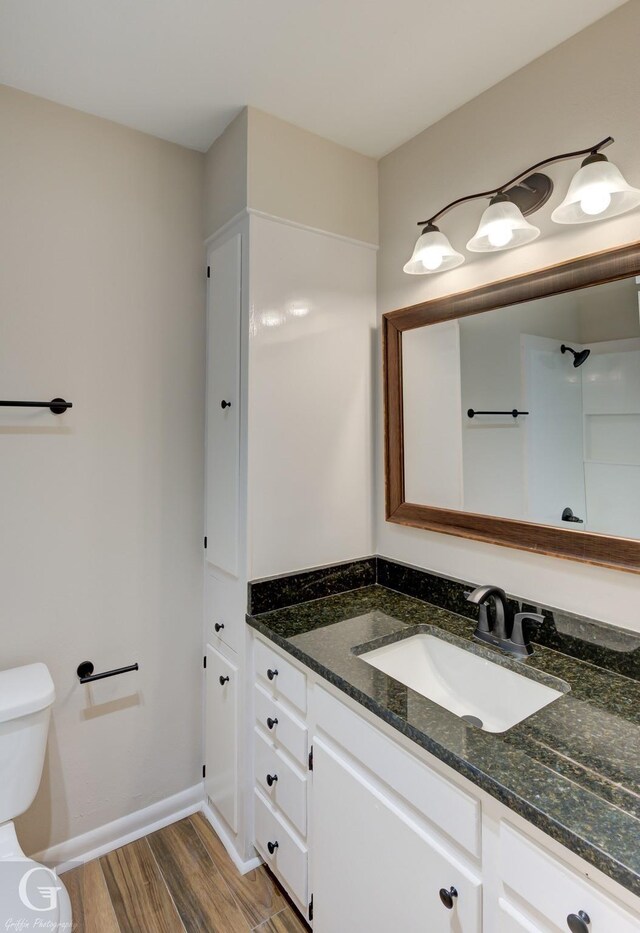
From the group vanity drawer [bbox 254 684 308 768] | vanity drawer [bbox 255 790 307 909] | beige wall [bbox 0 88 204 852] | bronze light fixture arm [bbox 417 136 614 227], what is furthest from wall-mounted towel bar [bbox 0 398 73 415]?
vanity drawer [bbox 255 790 307 909]

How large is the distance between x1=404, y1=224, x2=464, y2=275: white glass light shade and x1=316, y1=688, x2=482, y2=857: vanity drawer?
4.28 feet

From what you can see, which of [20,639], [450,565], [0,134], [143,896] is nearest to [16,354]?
[0,134]

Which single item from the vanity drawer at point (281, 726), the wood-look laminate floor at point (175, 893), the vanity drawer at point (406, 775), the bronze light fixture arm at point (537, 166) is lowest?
the wood-look laminate floor at point (175, 893)

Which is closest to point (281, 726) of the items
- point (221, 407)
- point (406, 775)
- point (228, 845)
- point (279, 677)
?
point (279, 677)

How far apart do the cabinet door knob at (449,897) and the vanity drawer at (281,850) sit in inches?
22.8

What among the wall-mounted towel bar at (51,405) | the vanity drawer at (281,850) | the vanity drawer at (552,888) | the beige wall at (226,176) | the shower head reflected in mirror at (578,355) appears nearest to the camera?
the vanity drawer at (552,888)

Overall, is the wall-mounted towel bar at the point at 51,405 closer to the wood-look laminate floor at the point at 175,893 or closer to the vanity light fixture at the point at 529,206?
the vanity light fixture at the point at 529,206

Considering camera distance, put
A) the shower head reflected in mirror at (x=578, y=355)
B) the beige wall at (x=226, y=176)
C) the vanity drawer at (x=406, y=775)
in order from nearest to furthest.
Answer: the vanity drawer at (x=406, y=775), the shower head reflected in mirror at (x=578, y=355), the beige wall at (x=226, y=176)

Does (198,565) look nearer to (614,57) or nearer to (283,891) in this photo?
(283,891)

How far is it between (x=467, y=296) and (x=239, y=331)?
2.46ft

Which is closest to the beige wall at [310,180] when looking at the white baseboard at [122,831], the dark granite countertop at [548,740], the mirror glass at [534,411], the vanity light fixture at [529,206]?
the vanity light fixture at [529,206]

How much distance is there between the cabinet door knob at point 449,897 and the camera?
923 millimetres

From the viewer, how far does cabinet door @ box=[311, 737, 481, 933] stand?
0.94 metres

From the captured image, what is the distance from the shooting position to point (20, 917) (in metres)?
1.05
